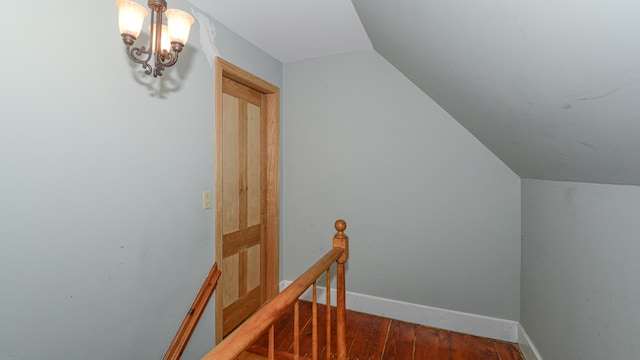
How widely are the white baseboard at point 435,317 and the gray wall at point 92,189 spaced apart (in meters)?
1.36

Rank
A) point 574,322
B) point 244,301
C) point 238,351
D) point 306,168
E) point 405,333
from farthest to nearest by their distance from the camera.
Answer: point 306,168
point 244,301
point 405,333
point 574,322
point 238,351

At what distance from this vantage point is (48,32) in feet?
3.77

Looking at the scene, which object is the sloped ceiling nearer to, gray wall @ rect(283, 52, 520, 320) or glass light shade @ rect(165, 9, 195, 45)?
gray wall @ rect(283, 52, 520, 320)

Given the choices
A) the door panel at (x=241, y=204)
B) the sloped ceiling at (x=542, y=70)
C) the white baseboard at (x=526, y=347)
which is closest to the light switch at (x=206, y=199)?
the door panel at (x=241, y=204)

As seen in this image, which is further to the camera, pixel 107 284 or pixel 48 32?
pixel 107 284

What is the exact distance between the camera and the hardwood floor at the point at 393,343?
2004mm

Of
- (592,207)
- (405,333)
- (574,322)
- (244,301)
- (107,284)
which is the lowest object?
(405,333)

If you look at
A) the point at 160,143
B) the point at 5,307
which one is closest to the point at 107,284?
the point at 5,307

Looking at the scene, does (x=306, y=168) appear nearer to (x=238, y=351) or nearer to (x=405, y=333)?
(x=405, y=333)

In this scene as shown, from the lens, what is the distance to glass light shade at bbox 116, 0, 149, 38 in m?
1.13

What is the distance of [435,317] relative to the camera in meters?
2.33

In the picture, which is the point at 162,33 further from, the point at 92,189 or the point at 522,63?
the point at 522,63

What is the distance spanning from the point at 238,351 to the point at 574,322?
1551mm

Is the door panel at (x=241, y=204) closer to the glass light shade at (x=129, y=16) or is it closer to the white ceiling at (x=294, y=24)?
the white ceiling at (x=294, y=24)
